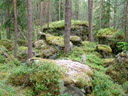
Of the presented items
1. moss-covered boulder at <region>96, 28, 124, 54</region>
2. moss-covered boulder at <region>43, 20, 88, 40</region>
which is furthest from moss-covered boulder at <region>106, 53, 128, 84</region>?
moss-covered boulder at <region>43, 20, 88, 40</region>

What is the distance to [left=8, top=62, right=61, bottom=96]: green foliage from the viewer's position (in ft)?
14.2

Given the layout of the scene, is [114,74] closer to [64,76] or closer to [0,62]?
[64,76]

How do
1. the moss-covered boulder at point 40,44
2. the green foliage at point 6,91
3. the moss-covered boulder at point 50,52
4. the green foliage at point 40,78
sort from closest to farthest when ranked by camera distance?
the green foliage at point 6,91 → the green foliage at point 40,78 → the moss-covered boulder at point 50,52 → the moss-covered boulder at point 40,44

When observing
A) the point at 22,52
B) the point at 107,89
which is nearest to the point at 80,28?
the point at 22,52

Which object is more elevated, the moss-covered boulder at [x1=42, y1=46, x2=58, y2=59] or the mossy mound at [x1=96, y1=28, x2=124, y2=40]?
the mossy mound at [x1=96, y1=28, x2=124, y2=40]

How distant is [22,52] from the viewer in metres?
14.0

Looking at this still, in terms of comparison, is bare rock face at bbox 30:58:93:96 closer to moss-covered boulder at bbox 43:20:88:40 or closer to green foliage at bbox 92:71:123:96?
green foliage at bbox 92:71:123:96

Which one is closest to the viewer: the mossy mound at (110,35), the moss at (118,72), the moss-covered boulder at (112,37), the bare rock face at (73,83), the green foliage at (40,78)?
the green foliage at (40,78)

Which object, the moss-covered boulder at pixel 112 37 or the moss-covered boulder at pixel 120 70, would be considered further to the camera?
the moss-covered boulder at pixel 112 37

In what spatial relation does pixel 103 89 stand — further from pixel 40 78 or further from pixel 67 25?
pixel 67 25

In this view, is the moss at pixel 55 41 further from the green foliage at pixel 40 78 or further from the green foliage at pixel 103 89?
the green foliage at pixel 40 78

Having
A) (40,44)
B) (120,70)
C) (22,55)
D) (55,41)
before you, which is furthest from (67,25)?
(22,55)

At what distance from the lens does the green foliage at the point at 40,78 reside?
433 centimetres

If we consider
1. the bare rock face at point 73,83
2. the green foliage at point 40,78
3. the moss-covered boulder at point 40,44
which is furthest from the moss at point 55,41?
the green foliage at point 40,78
